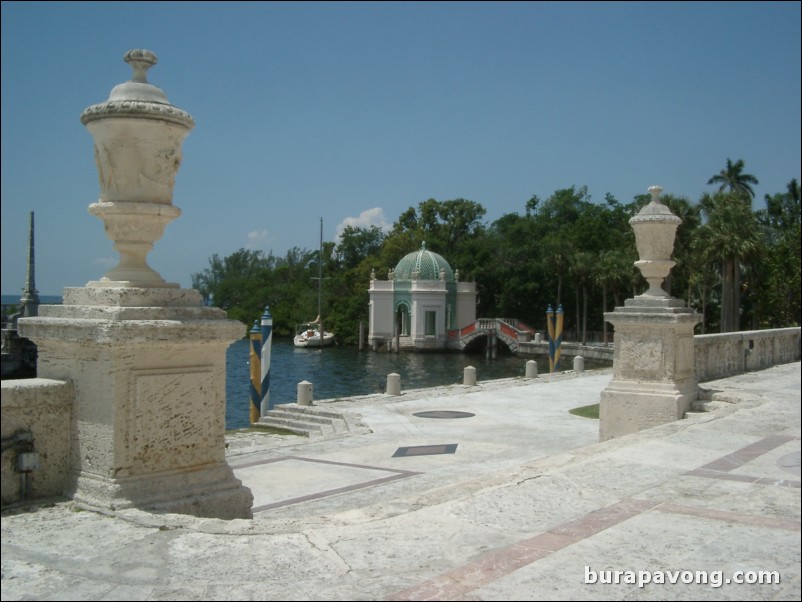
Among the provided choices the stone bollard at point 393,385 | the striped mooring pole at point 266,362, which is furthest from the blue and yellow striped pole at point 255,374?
the stone bollard at point 393,385

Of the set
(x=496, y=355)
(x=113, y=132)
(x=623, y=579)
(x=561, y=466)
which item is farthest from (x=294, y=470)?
(x=496, y=355)

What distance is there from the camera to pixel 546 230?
237ft

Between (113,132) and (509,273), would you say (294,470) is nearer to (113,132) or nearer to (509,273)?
(113,132)

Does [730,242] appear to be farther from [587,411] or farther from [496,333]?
[587,411]

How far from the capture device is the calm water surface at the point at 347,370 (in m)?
39.4

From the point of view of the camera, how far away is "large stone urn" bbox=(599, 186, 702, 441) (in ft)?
36.5

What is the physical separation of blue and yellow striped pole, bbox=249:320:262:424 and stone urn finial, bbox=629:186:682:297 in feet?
36.9

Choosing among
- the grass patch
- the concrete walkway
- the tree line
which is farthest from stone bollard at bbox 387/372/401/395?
the tree line

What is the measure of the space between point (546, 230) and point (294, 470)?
6351 cm

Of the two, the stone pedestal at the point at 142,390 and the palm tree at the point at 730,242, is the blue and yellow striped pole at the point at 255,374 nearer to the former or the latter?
the stone pedestal at the point at 142,390

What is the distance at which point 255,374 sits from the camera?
20547mm

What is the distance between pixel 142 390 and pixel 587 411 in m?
12.7

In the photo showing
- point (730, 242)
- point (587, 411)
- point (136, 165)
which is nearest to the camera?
point (136, 165)

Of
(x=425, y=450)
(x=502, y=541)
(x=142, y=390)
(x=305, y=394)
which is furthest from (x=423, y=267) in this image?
(x=502, y=541)
